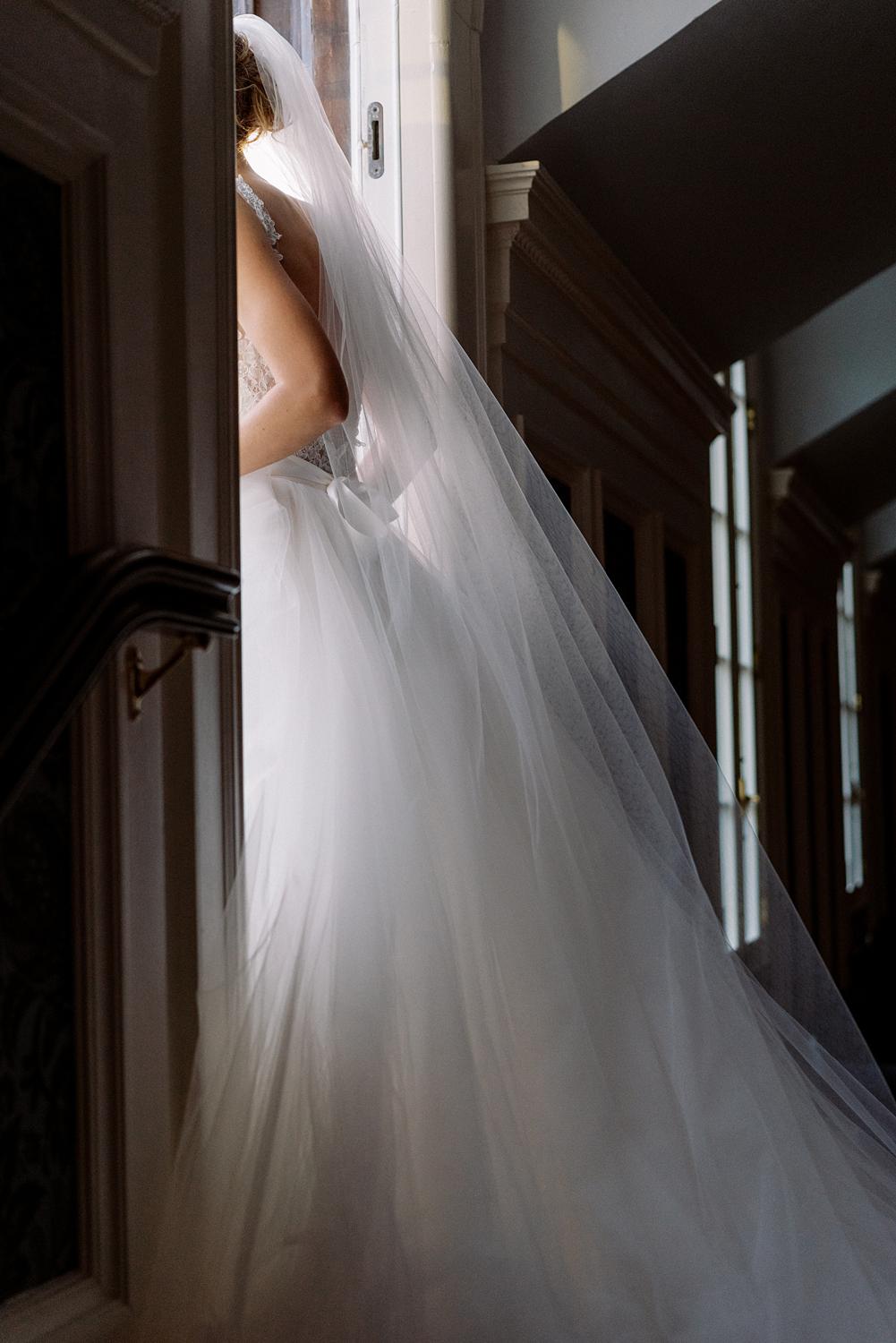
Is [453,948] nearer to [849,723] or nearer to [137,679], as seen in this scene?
[137,679]

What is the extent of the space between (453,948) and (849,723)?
988 centimetres

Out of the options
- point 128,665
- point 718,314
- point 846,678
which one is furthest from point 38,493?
point 846,678

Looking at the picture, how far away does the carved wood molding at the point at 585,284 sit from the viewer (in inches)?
144

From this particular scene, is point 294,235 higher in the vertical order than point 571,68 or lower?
lower

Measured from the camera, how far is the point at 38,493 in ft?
5.34

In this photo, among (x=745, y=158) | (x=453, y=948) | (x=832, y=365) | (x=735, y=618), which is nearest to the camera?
(x=453, y=948)

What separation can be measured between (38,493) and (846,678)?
1040 cm

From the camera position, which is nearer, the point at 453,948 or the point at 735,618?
the point at 453,948

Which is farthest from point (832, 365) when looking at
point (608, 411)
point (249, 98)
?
point (249, 98)

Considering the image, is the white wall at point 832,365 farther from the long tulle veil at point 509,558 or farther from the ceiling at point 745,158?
the long tulle veil at point 509,558

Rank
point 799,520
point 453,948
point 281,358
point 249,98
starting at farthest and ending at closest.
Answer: point 799,520
point 249,98
point 281,358
point 453,948

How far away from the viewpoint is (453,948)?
1.94 metres

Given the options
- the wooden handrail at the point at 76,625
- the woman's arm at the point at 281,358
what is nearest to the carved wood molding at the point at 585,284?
the woman's arm at the point at 281,358

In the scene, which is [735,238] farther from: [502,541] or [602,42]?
[502,541]
